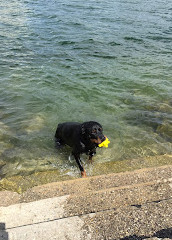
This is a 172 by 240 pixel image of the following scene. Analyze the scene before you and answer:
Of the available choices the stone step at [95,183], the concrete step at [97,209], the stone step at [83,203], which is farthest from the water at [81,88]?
the stone step at [83,203]

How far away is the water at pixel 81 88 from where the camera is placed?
5332 millimetres

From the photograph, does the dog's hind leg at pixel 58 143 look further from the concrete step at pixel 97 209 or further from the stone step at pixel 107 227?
the stone step at pixel 107 227

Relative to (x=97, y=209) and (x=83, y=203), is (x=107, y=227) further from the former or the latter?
(x=83, y=203)

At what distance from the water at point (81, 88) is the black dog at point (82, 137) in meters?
0.45

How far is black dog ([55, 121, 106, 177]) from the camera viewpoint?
3.92 meters

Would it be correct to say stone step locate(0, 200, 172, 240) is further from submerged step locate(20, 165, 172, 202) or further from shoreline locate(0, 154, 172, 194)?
shoreline locate(0, 154, 172, 194)

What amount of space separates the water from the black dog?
1.48ft

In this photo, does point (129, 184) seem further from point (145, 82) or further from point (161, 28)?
point (161, 28)

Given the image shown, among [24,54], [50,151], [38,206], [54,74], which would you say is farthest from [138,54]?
[38,206]

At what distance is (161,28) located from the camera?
17.5 metres

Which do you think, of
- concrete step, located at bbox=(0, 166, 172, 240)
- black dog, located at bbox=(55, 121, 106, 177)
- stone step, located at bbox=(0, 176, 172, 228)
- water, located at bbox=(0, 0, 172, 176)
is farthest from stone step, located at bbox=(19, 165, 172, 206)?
water, located at bbox=(0, 0, 172, 176)

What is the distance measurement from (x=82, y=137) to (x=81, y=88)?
4.87 m

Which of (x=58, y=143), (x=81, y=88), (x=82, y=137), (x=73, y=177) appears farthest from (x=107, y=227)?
(x=81, y=88)

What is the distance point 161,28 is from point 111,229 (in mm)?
18624
